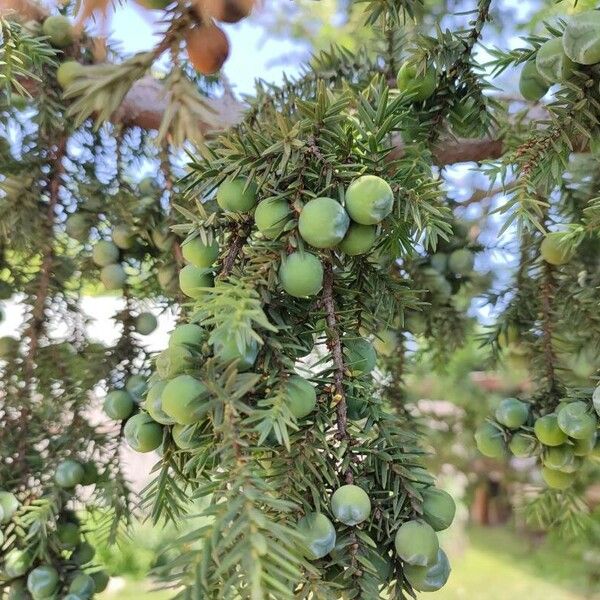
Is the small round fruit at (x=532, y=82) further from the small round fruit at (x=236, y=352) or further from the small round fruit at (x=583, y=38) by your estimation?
the small round fruit at (x=236, y=352)

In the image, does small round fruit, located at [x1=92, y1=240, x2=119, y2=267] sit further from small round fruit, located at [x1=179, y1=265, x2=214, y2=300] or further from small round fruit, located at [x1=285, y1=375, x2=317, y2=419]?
small round fruit, located at [x1=285, y1=375, x2=317, y2=419]

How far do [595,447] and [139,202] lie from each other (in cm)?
58

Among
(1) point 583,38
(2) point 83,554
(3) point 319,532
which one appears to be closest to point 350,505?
(3) point 319,532

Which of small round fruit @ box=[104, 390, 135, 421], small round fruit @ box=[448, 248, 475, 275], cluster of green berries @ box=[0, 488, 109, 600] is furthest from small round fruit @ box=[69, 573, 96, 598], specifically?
small round fruit @ box=[448, 248, 475, 275]

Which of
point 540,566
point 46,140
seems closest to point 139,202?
point 46,140

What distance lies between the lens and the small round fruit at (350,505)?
39 cm

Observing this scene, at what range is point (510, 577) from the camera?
13.0 ft

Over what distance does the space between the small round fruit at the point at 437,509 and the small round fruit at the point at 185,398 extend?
176 millimetres

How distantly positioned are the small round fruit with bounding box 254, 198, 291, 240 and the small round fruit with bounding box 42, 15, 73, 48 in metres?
0.56

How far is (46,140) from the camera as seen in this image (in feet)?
2.78

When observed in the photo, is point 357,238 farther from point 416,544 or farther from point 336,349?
point 416,544

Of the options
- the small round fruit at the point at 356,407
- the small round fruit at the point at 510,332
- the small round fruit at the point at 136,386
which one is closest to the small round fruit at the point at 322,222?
the small round fruit at the point at 356,407

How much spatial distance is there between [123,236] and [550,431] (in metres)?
0.54

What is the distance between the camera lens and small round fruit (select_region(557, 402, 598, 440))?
567 millimetres
